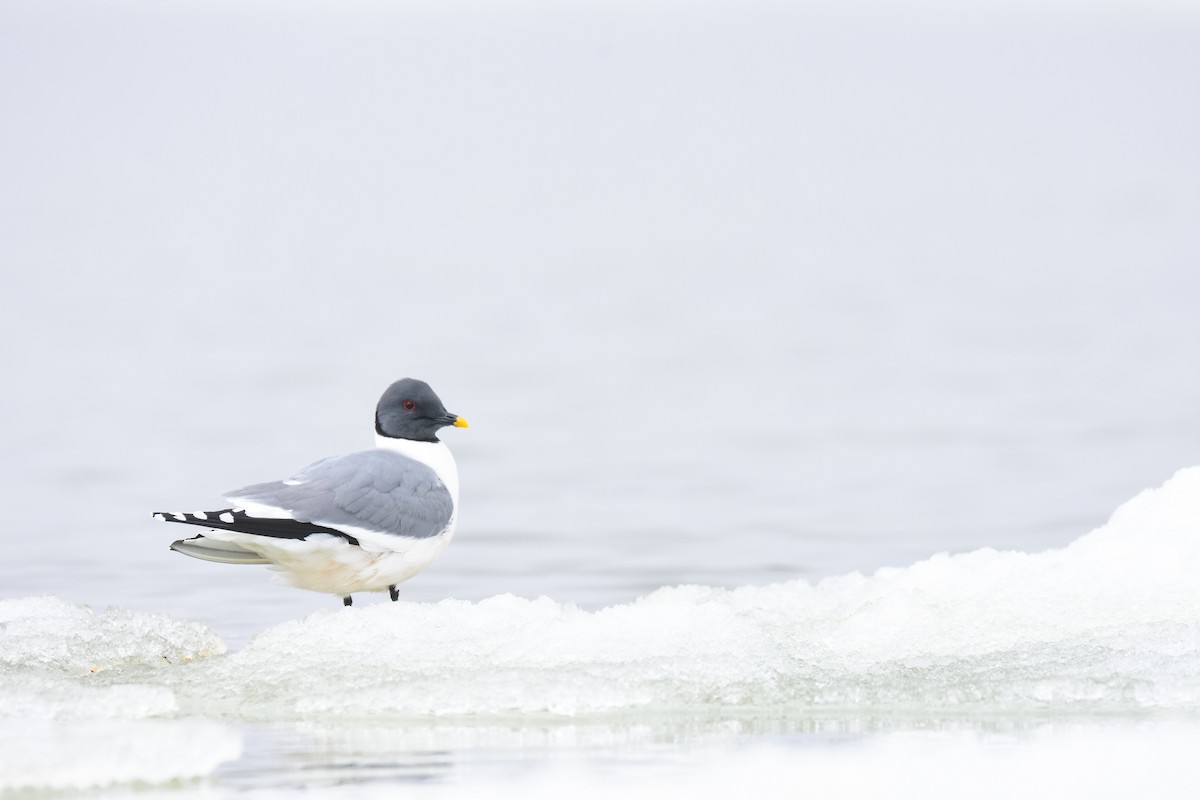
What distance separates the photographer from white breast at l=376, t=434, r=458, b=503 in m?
6.27

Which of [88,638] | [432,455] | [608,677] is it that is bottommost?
[608,677]

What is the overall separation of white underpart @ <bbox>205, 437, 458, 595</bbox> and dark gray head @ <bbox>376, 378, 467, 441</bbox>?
383 mm

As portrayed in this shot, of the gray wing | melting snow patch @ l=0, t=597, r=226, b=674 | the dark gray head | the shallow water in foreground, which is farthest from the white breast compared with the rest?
melting snow patch @ l=0, t=597, r=226, b=674

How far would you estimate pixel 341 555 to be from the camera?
5.68m

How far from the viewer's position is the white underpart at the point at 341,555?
5.55m

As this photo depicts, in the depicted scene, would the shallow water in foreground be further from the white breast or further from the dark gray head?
the dark gray head

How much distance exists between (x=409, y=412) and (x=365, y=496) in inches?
31.3

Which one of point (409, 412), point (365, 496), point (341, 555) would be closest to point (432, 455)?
point (409, 412)

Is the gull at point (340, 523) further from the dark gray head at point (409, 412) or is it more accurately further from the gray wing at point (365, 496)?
the dark gray head at point (409, 412)

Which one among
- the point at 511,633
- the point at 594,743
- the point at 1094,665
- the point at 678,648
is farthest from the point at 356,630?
the point at 1094,665

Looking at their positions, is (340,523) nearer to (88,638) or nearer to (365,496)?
(365,496)

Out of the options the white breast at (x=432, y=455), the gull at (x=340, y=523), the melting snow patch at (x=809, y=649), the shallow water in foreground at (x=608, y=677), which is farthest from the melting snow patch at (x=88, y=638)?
the white breast at (x=432, y=455)

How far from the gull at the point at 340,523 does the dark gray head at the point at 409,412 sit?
214mm

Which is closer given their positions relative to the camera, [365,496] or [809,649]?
[809,649]
